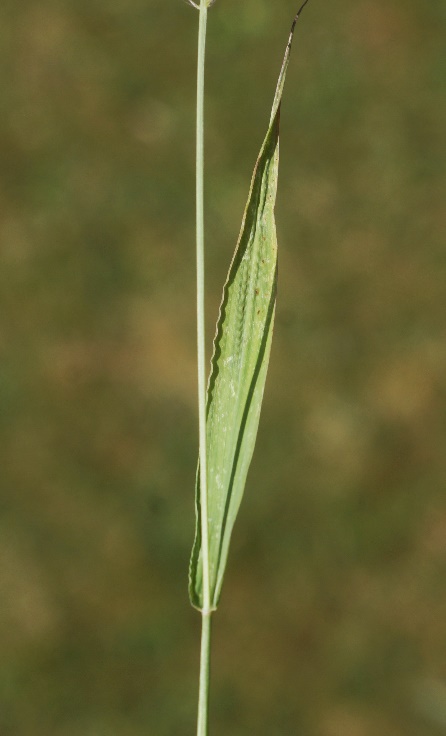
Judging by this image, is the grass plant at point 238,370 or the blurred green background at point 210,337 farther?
the blurred green background at point 210,337

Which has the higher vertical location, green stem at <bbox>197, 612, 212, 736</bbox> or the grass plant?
the grass plant

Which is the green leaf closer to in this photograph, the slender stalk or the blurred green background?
the slender stalk

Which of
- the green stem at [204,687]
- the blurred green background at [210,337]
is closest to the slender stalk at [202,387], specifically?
the green stem at [204,687]

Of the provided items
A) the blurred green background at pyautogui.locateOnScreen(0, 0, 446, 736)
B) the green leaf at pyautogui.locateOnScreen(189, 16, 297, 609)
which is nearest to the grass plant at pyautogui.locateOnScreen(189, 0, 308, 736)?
the green leaf at pyautogui.locateOnScreen(189, 16, 297, 609)

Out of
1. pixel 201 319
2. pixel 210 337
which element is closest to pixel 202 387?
pixel 201 319

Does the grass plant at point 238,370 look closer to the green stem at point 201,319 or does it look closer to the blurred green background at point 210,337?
the green stem at point 201,319

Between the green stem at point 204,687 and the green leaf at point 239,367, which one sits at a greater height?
the green leaf at point 239,367
